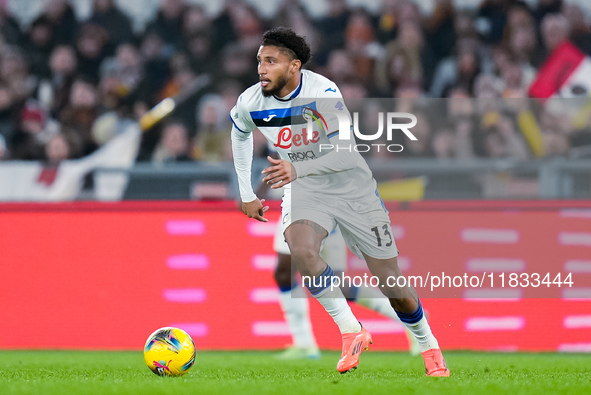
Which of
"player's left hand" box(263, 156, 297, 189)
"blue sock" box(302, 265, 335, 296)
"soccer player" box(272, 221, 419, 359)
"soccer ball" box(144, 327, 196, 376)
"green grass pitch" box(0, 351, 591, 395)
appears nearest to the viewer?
"green grass pitch" box(0, 351, 591, 395)

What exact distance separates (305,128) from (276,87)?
1.02 feet

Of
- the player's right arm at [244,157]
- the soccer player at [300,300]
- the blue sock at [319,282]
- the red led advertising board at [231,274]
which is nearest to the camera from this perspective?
the blue sock at [319,282]

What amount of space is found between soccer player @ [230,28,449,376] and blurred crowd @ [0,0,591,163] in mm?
3795

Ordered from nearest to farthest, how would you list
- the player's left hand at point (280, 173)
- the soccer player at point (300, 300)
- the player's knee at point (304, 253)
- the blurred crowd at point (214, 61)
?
the player's left hand at point (280, 173)
the player's knee at point (304, 253)
the soccer player at point (300, 300)
the blurred crowd at point (214, 61)

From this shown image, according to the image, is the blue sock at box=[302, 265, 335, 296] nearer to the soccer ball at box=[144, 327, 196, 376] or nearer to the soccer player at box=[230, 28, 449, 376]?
the soccer player at box=[230, 28, 449, 376]

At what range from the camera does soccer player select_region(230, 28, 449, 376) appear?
525cm

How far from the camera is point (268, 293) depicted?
793 cm

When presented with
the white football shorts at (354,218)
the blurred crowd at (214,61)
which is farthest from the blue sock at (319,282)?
the blurred crowd at (214,61)

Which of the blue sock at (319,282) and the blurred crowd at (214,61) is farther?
the blurred crowd at (214,61)

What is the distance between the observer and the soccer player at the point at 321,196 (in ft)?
17.2

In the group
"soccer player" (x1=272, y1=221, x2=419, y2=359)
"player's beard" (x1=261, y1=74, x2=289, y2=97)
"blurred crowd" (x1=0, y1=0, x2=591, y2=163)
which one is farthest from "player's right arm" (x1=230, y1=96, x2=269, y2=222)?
"blurred crowd" (x1=0, y1=0, x2=591, y2=163)

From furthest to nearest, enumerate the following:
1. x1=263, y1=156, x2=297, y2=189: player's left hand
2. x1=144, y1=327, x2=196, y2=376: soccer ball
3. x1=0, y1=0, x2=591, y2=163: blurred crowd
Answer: x1=0, y1=0, x2=591, y2=163: blurred crowd, x1=144, y1=327, x2=196, y2=376: soccer ball, x1=263, y1=156, x2=297, y2=189: player's left hand

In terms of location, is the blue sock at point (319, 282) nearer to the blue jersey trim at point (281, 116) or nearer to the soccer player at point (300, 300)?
the blue jersey trim at point (281, 116)

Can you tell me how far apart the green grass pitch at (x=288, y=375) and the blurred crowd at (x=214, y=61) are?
2.96 meters
